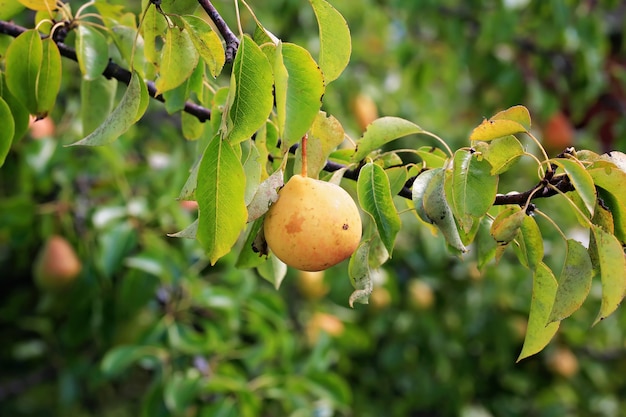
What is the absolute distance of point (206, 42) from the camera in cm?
61

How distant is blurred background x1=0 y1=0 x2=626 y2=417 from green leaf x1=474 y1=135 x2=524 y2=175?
734 mm

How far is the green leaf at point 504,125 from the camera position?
575 mm

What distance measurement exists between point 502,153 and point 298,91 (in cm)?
18

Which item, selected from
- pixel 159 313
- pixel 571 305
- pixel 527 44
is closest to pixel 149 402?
pixel 159 313

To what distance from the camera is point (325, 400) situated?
1443mm

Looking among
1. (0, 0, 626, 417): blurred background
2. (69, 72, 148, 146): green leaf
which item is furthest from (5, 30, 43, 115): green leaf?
(0, 0, 626, 417): blurred background

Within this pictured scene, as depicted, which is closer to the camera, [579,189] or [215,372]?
[579,189]

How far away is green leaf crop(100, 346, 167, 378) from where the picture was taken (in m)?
1.24

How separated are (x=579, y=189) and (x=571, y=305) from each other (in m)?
0.09

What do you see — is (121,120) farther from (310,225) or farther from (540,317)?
(540,317)

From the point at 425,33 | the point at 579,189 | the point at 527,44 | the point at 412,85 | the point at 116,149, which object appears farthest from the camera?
the point at 425,33

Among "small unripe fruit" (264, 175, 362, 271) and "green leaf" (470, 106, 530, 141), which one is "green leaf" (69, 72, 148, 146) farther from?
"green leaf" (470, 106, 530, 141)

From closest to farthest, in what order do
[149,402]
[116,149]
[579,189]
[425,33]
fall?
[579,189], [149,402], [116,149], [425,33]

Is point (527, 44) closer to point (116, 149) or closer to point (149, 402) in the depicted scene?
point (116, 149)
